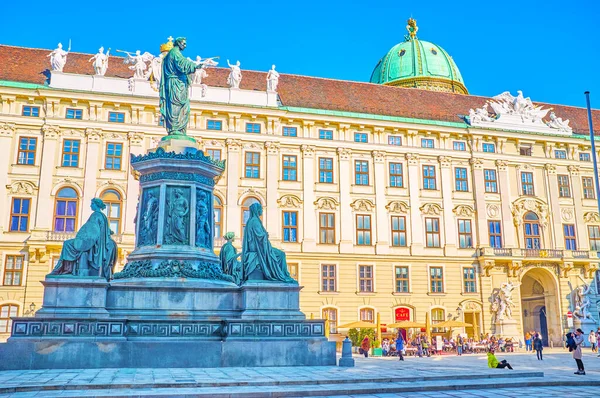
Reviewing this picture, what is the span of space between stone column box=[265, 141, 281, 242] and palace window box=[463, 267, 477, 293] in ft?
42.4

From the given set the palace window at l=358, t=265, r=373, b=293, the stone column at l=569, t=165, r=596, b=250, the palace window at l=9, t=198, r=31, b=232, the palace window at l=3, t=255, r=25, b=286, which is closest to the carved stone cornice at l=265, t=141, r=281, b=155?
the palace window at l=358, t=265, r=373, b=293

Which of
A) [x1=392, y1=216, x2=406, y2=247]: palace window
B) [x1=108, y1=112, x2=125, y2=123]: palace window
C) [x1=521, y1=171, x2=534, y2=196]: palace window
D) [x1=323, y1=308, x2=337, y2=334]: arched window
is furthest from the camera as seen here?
[x1=521, y1=171, x2=534, y2=196]: palace window

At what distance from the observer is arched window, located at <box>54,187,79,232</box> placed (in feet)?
116

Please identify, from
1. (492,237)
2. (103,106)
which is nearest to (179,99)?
(103,106)

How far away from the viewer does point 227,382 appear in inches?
422

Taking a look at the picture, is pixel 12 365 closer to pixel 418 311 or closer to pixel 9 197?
pixel 9 197

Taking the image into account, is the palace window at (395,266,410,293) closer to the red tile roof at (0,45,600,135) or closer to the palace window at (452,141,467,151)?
the palace window at (452,141,467,151)

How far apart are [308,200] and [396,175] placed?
6.56m

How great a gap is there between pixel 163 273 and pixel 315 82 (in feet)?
106

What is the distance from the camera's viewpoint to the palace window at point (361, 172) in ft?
133

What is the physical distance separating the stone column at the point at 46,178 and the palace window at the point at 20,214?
682 millimetres

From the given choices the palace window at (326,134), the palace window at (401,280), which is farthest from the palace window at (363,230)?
the palace window at (326,134)

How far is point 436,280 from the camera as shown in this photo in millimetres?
40219

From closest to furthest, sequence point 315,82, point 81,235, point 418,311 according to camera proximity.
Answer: point 81,235
point 418,311
point 315,82
